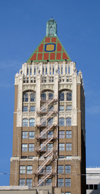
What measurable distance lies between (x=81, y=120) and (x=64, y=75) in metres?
10.7

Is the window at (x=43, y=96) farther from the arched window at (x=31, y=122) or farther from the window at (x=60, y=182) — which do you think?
the window at (x=60, y=182)

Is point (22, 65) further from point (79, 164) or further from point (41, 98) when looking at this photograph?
point (79, 164)

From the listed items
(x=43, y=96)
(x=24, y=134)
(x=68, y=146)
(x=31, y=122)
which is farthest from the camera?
(x=43, y=96)

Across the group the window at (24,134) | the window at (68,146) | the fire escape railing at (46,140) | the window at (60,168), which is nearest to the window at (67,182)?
the window at (60,168)

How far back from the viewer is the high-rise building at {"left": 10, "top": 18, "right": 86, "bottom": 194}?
Answer: 118 m

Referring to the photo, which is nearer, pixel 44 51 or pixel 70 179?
pixel 70 179

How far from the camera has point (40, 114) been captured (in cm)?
12269

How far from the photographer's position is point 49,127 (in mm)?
121000

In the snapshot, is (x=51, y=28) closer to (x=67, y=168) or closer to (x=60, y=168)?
(x=60, y=168)

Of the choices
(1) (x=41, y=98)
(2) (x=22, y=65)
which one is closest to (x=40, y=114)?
(1) (x=41, y=98)

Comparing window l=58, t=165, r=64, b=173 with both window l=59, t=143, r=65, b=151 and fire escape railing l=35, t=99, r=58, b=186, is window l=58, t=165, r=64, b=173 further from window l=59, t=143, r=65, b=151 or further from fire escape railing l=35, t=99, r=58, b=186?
window l=59, t=143, r=65, b=151

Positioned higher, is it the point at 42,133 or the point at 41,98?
the point at 41,98

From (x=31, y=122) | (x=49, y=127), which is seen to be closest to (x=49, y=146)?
(x=49, y=127)

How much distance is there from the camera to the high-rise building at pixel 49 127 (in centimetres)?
11819
